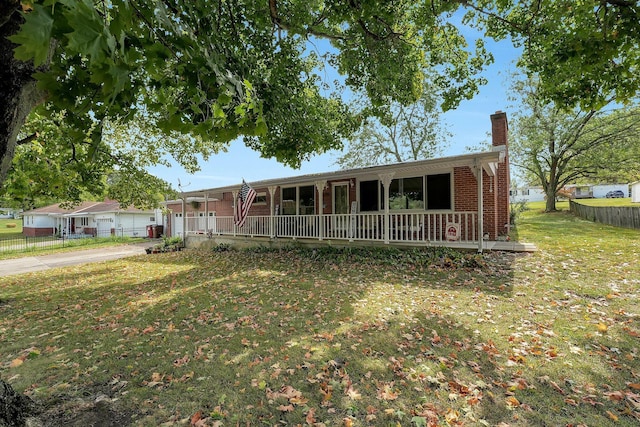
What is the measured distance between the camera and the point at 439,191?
1166 cm

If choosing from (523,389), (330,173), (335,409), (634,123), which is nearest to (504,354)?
(523,389)

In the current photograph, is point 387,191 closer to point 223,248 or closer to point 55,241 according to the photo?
point 223,248

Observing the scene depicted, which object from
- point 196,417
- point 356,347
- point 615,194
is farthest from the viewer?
point 615,194

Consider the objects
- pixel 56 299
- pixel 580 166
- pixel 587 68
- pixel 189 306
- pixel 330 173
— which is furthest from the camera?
pixel 580 166

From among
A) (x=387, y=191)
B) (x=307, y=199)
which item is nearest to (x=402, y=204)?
(x=387, y=191)

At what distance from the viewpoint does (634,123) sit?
2117 centimetres

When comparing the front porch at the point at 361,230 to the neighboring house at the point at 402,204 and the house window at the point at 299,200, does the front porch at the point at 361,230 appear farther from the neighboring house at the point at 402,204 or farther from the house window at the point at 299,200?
the house window at the point at 299,200

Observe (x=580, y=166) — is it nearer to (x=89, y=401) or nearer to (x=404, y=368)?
(x=404, y=368)

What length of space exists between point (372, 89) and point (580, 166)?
26102 millimetres

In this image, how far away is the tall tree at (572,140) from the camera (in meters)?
21.9

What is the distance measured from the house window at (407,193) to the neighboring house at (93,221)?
2760cm

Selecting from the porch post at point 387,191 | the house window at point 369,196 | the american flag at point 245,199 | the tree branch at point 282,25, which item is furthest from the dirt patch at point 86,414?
the house window at point 369,196

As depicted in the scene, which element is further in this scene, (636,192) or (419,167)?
(636,192)

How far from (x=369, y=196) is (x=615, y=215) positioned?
13.9 m
